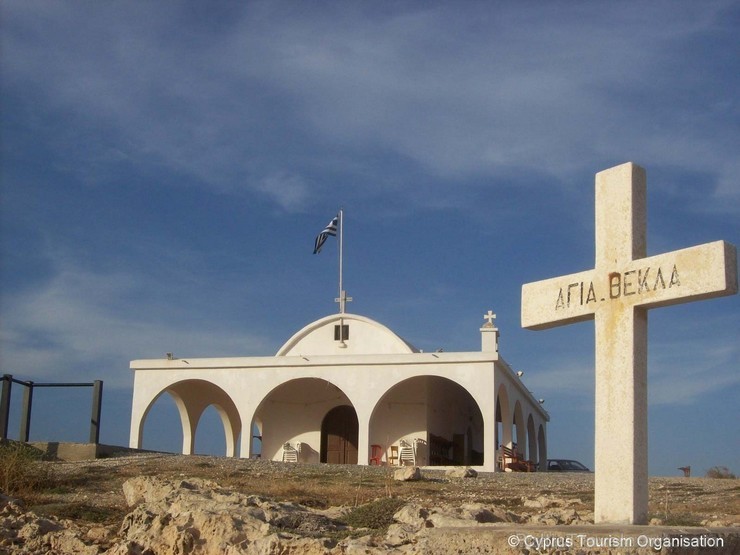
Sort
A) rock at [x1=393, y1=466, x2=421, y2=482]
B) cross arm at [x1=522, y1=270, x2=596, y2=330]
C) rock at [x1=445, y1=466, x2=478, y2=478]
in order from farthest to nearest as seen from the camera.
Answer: rock at [x1=445, y1=466, x2=478, y2=478]
rock at [x1=393, y1=466, x2=421, y2=482]
cross arm at [x1=522, y1=270, x2=596, y2=330]

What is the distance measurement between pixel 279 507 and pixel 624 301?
11.9 ft

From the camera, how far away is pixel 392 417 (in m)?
24.4

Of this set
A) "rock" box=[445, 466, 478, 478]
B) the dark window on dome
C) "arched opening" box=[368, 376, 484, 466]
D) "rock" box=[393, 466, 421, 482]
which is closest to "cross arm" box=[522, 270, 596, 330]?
"rock" box=[393, 466, 421, 482]

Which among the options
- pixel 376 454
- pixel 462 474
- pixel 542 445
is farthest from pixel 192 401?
pixel 462 474

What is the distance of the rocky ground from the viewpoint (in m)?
7.10

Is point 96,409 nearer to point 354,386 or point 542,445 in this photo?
point 354,386

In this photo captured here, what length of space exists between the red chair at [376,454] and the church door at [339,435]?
1371 mm

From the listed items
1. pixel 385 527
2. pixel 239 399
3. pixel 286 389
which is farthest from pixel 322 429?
pixel 385 527

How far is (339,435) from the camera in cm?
2552

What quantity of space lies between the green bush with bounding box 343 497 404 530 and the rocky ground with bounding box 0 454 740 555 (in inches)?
0.8

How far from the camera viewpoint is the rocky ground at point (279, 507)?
7102 millimetres

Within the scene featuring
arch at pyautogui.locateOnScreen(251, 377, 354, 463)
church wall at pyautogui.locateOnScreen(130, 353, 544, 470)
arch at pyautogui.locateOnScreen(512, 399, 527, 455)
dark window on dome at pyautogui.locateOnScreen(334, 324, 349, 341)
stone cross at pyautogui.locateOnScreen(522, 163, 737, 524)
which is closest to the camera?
stone cross at pyautogui.locateOnScreen(522, 163, 737, 524)

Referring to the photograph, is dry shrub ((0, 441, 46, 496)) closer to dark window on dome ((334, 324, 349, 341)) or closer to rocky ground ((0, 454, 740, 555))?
rocky ground ((0, 454, 740, 555))

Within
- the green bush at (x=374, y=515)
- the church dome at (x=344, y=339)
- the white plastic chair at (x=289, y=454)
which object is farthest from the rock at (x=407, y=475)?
the white plastic chair at (x=289, y=454)
